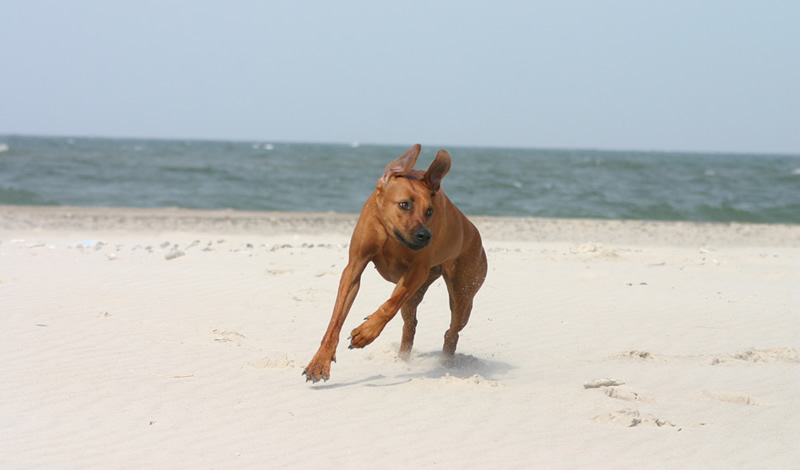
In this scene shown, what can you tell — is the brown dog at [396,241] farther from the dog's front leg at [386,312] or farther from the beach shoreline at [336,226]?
the beach shoreline at [336,226]

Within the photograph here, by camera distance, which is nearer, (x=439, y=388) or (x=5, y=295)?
(x=439, y=388)

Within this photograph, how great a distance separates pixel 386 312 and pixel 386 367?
Result: 44.7 inches

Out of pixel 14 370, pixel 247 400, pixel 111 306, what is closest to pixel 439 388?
pixel 247 400

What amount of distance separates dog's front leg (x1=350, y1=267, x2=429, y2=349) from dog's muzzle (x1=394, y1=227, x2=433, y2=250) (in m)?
0.33

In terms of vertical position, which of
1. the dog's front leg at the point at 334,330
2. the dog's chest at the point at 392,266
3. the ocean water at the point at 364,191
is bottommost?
the ocean water at the point at 364,191

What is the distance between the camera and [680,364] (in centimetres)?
616

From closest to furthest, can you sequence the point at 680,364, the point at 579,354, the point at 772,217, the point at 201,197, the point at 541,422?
the point at 541,422
the point at 680,364
the point at 579,354
the point at 772,217
the point at 201,197

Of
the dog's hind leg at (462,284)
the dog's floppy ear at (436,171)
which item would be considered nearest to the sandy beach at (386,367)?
the dog's hind leg at (462,284)

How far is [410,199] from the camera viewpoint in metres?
4.89

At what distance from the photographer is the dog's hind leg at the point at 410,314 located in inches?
236

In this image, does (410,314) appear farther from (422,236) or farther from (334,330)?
(422,236)

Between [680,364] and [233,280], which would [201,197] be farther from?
[680,364]

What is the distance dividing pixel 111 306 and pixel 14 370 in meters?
2.11

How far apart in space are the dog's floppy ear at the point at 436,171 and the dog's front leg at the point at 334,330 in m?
0.64
